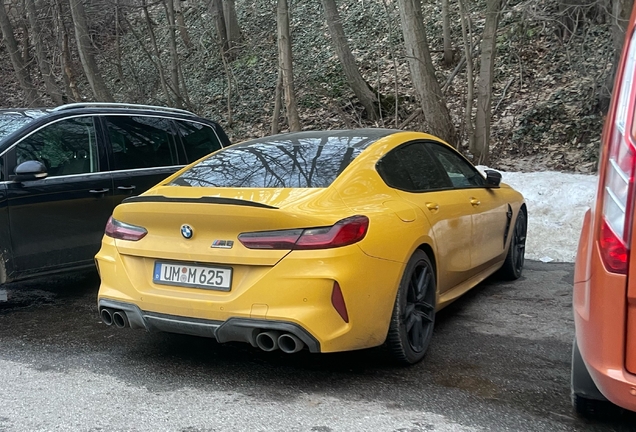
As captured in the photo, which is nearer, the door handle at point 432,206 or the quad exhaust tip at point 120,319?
the quad exhaust tip at point 120,319

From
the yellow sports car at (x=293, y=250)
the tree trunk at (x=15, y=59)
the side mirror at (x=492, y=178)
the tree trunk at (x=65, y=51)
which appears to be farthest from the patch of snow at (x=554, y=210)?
the tree trunk at (x=15, y=59)

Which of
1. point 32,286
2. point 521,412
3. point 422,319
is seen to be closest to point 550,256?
point 422,319

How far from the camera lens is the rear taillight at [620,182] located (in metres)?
2.49

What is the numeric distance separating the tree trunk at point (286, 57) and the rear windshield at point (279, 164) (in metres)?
8.24

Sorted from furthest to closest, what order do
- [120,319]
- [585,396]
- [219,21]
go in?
1. [219,21]
2. [120,319]
3. [585,396]

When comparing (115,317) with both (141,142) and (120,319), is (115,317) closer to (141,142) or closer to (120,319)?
(120,319)

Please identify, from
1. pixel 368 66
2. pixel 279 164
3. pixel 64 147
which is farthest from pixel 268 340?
pixel 368 66

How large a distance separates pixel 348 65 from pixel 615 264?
14.4 m

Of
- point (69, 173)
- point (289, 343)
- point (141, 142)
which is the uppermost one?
point (141, 142)

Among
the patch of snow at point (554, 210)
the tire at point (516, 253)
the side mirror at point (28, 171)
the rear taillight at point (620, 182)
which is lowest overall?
the patch of snow at point (554, 210)

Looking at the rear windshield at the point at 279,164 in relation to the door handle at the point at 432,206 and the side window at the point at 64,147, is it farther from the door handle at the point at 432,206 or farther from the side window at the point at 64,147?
the side window at the point at 64,147

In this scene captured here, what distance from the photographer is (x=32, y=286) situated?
6.57 metres

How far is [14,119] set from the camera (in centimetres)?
576

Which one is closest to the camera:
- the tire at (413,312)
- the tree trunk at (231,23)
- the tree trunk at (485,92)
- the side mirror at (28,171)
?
the tire at (413,312)
